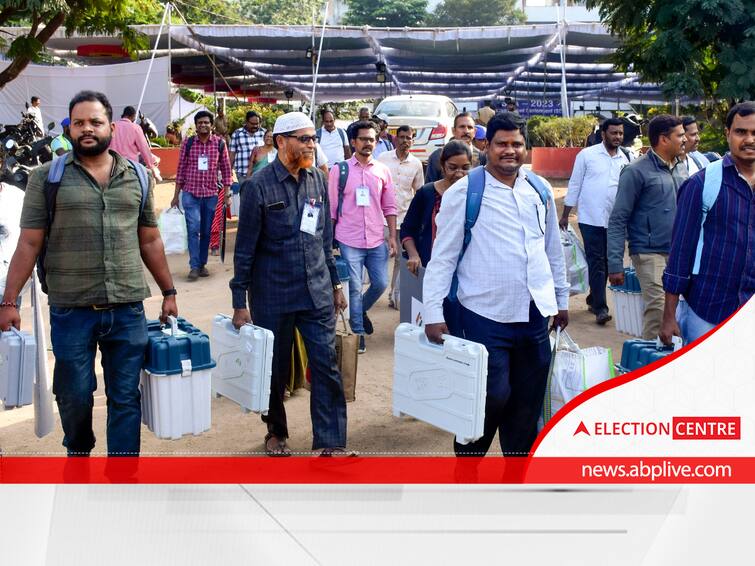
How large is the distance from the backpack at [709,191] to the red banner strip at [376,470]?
93 cm

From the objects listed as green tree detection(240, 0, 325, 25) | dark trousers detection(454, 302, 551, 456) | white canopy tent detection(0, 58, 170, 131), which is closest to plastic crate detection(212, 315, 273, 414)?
dark trousers detection(454, 302, 551, 456)

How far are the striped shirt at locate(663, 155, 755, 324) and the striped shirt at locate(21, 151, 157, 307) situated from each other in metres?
2.57

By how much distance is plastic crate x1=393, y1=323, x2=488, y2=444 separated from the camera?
14.0ft

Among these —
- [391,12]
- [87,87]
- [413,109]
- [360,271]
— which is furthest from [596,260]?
[391,12]

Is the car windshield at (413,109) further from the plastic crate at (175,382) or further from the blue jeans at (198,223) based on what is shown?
the plastic crate at (175,382)

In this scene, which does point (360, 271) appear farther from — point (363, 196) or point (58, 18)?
point (58, 18)

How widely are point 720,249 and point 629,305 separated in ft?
10.3

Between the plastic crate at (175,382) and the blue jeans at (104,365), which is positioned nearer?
the blue jeans at (104,365)

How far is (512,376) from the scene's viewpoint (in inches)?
182

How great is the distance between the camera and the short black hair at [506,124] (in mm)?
4383

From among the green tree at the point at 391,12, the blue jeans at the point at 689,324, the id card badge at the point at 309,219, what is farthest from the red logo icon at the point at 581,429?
the green tree at the point at 391,12

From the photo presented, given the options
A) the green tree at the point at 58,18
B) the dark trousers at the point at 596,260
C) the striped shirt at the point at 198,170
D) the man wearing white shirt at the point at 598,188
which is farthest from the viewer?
the green tree at the point at 58,18

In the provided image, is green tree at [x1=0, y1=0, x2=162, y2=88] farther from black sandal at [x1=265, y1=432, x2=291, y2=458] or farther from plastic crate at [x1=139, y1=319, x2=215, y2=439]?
plastic crate at [x1=139, y1=319, x2=215, y2=439]

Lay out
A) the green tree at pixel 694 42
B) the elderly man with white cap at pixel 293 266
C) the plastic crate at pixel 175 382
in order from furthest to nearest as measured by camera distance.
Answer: the green tree at pixel 694 42, the elderly man with white cap at pixel 293 266, the plastic crate at pixel 175 382
